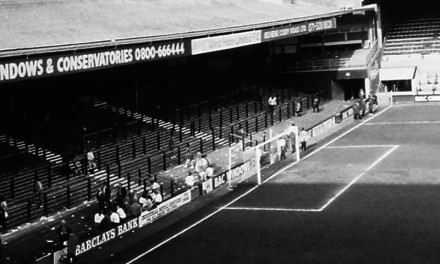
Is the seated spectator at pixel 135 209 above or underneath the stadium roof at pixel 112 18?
underneath

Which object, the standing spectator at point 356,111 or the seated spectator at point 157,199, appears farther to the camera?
the standing spectator at point 356,111

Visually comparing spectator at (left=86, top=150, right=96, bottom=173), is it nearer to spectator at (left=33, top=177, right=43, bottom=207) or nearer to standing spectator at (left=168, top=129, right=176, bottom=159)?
spectator at (left=33, top=177, right=43, bottom=207)

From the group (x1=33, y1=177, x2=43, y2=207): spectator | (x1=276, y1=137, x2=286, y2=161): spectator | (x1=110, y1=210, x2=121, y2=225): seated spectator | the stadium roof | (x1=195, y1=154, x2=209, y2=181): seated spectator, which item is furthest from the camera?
(x1=276, y1=137, x2=286, y2=161): spectator

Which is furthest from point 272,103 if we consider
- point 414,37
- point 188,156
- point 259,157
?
point 414,37

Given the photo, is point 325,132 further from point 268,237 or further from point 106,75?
point 268,237

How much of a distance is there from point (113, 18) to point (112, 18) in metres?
0.06

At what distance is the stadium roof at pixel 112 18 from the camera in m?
30.8

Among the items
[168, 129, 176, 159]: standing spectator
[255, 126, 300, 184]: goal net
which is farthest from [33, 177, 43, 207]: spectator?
[255, 126, 300, 184]: goal net

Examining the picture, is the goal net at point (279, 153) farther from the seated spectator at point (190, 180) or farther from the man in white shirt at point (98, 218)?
the man in white shirt at point (98, 218)

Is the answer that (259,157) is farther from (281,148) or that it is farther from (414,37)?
(414,37)

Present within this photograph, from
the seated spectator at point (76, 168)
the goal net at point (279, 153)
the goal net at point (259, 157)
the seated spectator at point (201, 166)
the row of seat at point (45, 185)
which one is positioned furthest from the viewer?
the goal net at point (279, 153)

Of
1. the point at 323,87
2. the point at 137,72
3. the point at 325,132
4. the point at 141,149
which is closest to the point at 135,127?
the point at 141,149

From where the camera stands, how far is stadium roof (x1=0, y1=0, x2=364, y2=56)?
30.8 meters

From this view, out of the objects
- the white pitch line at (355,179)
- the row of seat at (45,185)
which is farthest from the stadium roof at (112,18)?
the white pitch line at (355,179)
